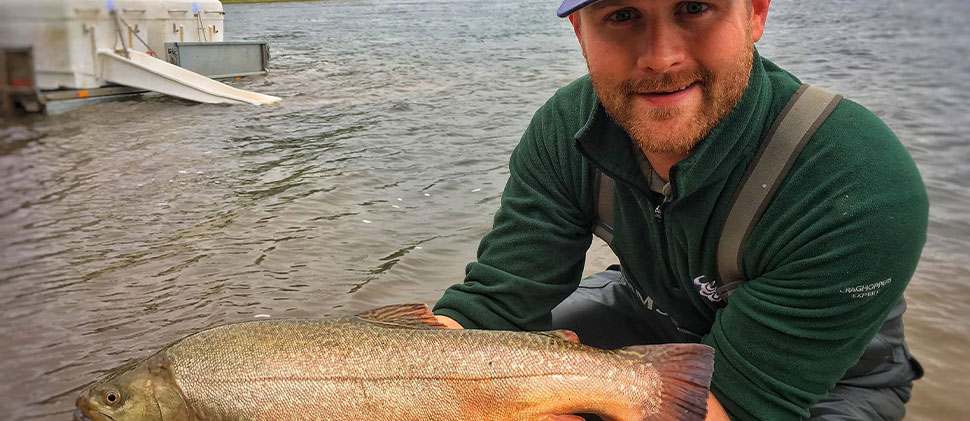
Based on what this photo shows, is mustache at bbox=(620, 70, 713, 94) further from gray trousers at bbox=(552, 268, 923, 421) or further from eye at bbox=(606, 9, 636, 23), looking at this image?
gray trousers at bbox=(552, 268, 923, 421)

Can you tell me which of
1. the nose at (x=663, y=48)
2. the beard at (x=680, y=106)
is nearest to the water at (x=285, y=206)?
the beard at (x=680, y=106)

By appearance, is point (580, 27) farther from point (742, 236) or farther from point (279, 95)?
point (279, 95)

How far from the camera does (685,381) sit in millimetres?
2312

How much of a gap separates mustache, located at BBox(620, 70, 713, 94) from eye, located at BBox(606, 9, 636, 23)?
0.20 metres

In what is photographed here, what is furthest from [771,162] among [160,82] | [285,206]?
[160,82]

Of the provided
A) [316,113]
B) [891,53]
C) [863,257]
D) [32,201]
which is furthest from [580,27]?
[891,53]

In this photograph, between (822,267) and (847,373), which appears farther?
(847,373)

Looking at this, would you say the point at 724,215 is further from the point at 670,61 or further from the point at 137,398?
the point at 137,398

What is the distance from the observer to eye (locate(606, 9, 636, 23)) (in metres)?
2.45

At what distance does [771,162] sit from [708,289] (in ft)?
1.67

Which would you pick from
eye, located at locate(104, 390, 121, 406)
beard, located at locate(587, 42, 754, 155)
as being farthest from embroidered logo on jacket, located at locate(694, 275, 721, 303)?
eye, located at locate(104, 390, 121, 406)

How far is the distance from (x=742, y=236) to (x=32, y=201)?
7.41m

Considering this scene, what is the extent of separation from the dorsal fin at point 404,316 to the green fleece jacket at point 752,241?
17.9 inches

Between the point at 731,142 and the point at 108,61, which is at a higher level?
the point at 731,142
